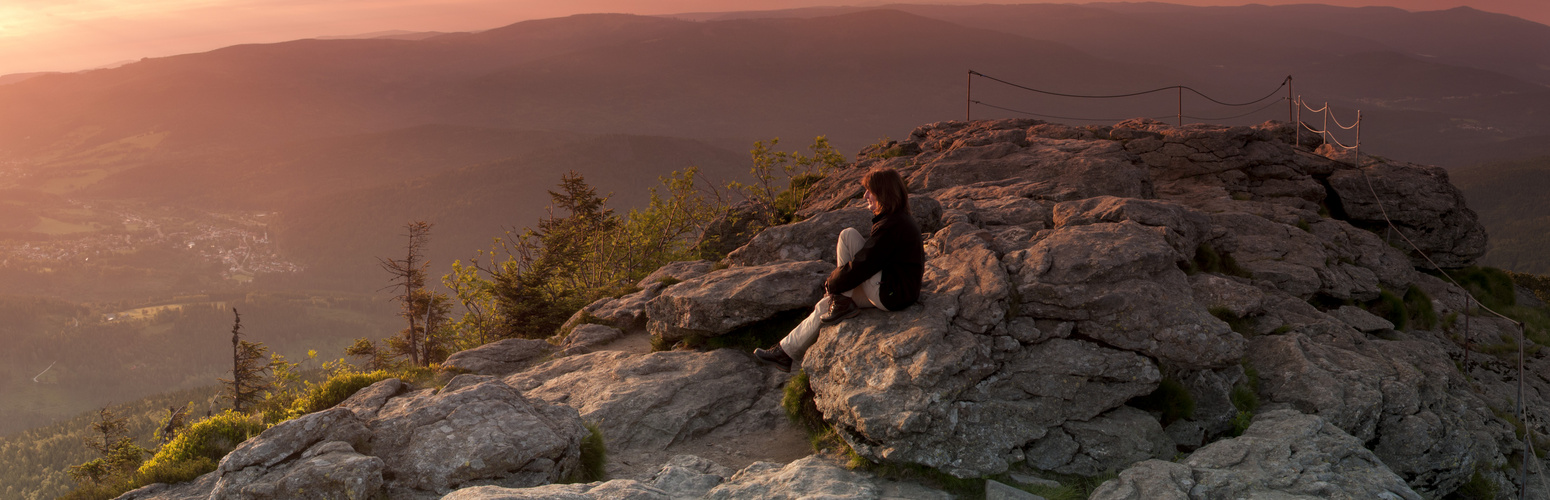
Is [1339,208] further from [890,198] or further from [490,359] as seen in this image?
[490,359]

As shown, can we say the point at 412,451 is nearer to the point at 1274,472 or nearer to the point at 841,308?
the point at 841,308

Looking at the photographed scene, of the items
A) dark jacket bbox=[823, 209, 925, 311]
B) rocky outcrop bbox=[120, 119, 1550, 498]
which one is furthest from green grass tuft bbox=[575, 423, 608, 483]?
dark jacket bbox=[823, 209, 925, 311]

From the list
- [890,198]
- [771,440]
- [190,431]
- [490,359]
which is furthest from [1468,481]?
[190,431]

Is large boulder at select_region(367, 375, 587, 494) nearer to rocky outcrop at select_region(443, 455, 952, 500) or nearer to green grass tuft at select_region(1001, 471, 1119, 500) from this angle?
rocky outcrop at select_region(443, 455, 952, 500)

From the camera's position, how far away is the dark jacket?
895 centimetres

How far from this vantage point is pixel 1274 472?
722 cm

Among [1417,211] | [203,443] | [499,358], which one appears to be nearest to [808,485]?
[499,358]

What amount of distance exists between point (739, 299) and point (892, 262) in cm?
306

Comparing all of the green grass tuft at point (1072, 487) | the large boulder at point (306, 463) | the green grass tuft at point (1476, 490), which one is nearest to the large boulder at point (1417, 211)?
the green grass tuft at point (1476, 490)

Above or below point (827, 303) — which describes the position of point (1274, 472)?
below

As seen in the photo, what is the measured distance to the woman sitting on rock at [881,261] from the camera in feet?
29.5

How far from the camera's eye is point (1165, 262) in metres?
10.2

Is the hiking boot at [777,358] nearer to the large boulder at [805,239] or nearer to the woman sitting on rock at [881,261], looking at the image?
the woman sitting on rock at [881,261]

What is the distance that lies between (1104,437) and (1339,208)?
54.3 ft
